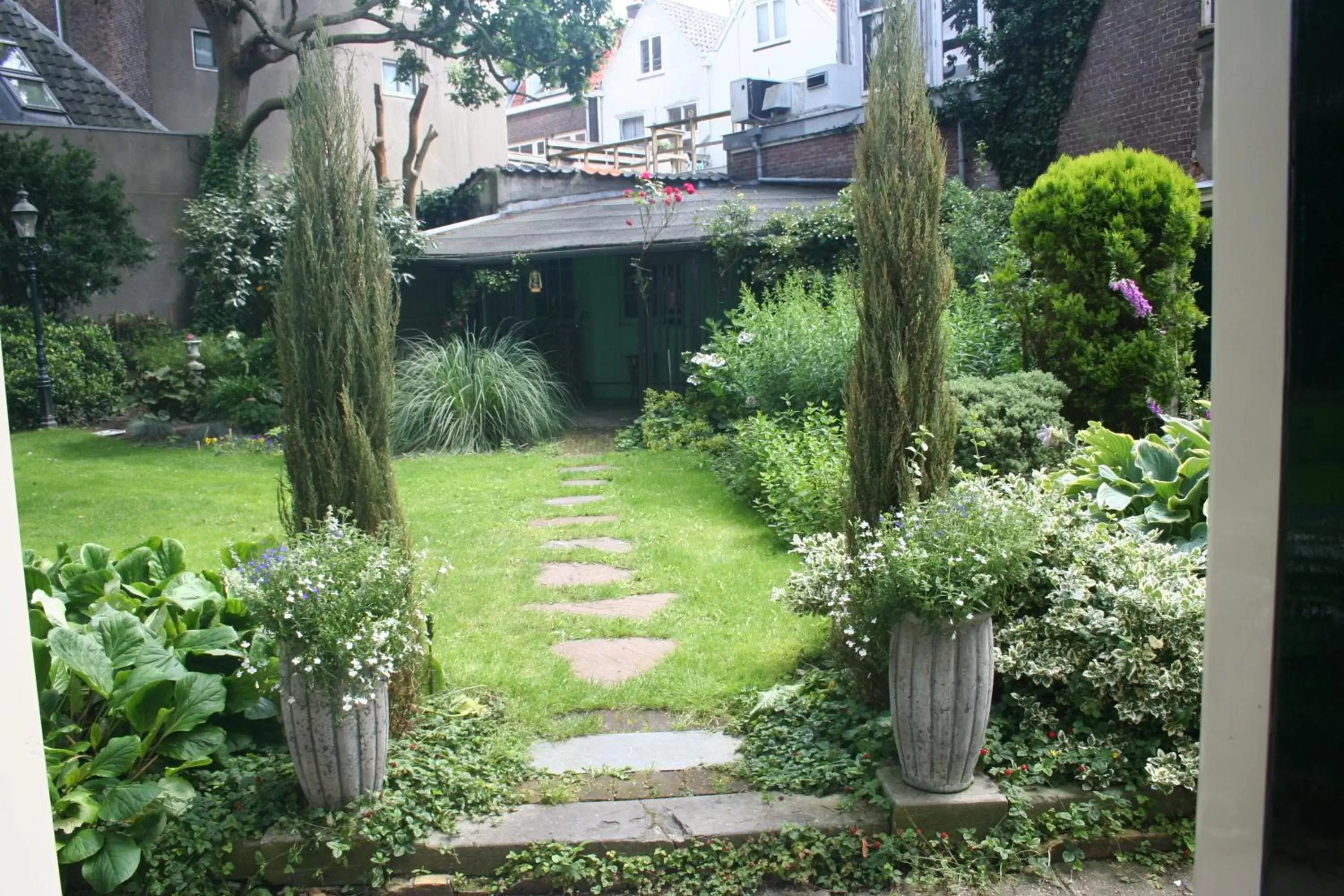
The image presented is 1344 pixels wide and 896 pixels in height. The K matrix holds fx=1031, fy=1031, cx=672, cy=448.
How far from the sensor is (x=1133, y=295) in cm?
710

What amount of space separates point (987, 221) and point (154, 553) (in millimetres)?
9748

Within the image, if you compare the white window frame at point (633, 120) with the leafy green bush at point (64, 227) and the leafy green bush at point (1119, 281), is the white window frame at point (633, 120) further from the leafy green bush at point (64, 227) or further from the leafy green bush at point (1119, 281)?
the leafy green bush at point (1119, 281)

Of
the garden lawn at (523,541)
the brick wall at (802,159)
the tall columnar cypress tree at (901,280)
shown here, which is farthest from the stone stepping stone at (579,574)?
the brick wall at (802,159)

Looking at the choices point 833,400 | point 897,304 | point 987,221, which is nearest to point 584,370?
point 987,221

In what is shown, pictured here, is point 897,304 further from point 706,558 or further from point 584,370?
point 584,370

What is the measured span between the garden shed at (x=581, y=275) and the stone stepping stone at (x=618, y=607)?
756cm

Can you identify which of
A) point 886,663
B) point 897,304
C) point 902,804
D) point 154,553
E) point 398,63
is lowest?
point 902,804

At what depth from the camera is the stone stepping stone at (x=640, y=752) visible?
12.0ft

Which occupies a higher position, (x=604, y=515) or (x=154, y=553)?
(x=154, y=553)

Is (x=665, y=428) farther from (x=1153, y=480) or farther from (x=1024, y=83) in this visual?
(x=1024, y=83)

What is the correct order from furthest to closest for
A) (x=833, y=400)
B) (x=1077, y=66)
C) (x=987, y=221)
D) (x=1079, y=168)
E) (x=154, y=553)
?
(x=1077, y=66) → (x=987, y=221) → (x=833, y=400) → (x=1079, y=168) → (x=154, y=553)

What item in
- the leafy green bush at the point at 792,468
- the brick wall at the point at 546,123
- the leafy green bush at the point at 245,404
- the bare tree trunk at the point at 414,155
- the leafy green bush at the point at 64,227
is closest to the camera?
the leafy green bush at the point at 792,468

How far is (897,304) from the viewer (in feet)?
12.7

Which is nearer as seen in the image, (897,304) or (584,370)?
(897,304)
